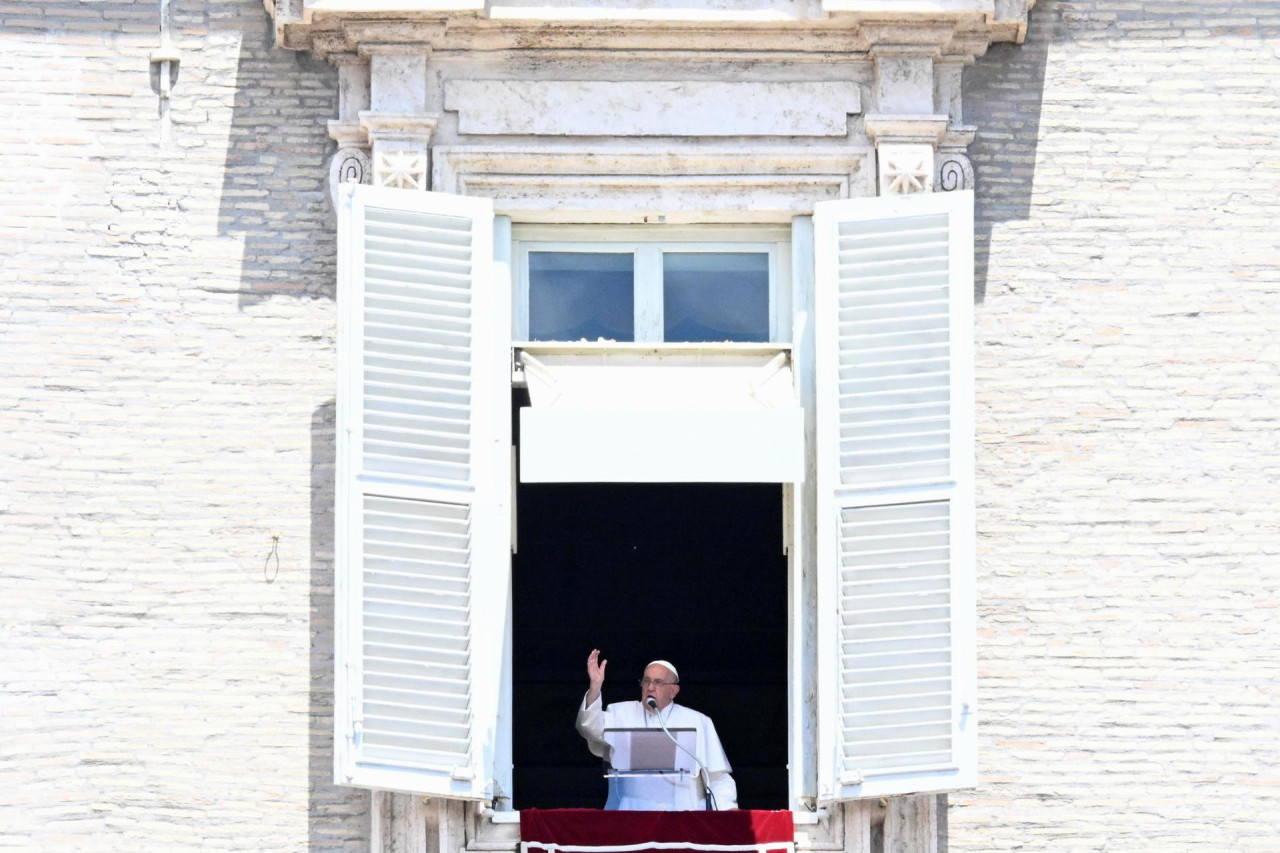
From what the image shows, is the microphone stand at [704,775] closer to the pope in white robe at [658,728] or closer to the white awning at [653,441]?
the pope in white robe at [658,728]

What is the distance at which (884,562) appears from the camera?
418 inches

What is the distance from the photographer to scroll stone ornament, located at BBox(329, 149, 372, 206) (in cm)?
1110

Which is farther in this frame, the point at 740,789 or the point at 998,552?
the point at 740,789

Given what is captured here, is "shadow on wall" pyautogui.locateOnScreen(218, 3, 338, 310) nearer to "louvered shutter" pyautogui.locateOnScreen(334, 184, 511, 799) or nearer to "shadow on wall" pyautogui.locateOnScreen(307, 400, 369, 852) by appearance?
"louvered shutter" pyautogui.locateOnScreen(334, 184, 511, 799)

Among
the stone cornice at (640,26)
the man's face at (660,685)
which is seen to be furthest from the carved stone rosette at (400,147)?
the man's face at (660,685)

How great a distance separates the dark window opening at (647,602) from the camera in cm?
1491

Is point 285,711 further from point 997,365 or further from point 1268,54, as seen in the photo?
point 1268,54

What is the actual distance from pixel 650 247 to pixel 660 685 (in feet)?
5.85

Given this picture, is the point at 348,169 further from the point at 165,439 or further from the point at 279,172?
the point at 165,439

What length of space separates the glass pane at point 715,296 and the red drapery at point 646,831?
199 cm

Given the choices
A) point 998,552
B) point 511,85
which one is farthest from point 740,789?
point 511,85

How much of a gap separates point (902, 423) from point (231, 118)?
9.75 feet

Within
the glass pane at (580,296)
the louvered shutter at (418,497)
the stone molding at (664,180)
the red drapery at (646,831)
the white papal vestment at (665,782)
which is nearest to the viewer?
the red drapery at (646,831)

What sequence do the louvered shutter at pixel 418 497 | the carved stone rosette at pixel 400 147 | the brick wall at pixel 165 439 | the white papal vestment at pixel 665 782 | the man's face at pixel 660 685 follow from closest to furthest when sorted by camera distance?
the louvered shutter at pixel 418 497
the brick wall at pixel 165 439
the white papal vestment at pixel 665 782
the carved stone rosette at pixel 400 147
the man's face at pixel 660 685
